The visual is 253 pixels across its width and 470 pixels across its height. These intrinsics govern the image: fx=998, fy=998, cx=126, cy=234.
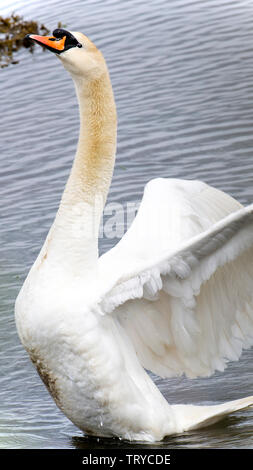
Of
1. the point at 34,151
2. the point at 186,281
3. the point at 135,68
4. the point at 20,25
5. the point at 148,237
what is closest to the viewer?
the point at 186,281

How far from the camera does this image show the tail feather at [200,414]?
5.45m

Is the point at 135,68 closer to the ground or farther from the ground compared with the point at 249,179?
farther from the ground

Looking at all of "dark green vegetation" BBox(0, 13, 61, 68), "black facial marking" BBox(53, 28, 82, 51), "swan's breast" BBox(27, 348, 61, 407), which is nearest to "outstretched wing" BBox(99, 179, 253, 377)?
"swan's breast" BBox(27, 348, 61, 407)

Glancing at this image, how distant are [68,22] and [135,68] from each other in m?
3.12

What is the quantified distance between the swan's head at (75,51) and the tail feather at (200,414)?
1.92 meters

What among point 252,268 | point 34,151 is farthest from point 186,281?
point 34,151

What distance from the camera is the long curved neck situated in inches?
210

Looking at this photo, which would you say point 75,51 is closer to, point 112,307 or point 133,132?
point 112,307

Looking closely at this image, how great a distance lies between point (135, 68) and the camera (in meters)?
13.8

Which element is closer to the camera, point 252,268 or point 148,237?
point 252,268

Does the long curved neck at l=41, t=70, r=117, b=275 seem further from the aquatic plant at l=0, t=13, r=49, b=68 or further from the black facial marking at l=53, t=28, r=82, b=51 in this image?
the aquatic plant at l=0, t=13, r=49, b=68

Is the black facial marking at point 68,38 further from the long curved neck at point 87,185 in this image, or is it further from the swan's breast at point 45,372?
the swan's breast at point 45,372

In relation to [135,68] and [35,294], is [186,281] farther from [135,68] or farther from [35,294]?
[135,68]

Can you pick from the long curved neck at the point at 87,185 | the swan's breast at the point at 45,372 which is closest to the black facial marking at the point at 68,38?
the long curved neck at the point at 87,185
